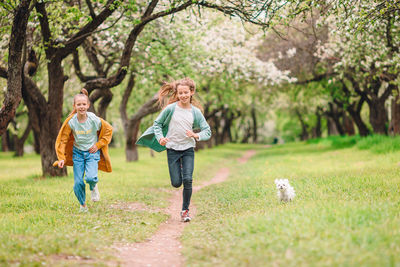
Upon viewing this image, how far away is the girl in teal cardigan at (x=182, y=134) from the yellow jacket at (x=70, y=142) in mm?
1097

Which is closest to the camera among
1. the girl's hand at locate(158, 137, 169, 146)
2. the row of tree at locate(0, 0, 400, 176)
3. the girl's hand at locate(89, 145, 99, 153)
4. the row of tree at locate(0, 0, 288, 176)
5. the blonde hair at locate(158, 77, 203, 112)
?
the girl's hand at locate(158, 137, 169, 146)

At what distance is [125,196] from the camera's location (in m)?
10.1

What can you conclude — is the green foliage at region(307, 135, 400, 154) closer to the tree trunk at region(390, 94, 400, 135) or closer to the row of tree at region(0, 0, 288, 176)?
the tree trunk at region(390, 94, 400, 135)

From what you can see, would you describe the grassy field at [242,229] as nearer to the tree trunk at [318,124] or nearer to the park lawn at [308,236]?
the park lawn at [308,236]

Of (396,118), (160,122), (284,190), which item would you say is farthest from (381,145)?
(160,122)

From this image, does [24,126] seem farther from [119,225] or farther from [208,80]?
[119,225]

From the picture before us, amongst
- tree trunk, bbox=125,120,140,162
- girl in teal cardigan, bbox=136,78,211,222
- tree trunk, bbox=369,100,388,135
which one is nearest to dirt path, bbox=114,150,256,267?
girl in teal cardigan, bbox=136,78,211,222

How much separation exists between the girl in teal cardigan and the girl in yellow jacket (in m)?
1.23

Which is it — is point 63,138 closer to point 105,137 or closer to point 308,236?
point 105,137

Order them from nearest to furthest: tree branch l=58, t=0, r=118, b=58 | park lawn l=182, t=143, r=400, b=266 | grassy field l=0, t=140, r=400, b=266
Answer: park lawn l=182, t=143, r=400, b=266, grassy field l=0, t=140, r=400, b=266, tree branch l=58, t=0, r=118, b=58

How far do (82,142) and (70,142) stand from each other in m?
0.37

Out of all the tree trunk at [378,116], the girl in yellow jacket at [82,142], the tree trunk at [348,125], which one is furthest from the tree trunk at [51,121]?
the tree trunk at [348,125]

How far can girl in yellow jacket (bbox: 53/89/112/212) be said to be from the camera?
7.49 metres

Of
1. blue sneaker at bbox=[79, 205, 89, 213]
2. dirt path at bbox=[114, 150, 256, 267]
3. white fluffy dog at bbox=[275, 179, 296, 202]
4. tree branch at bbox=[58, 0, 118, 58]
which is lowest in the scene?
dirt path at bbox=[114, 150, 256, 267]
